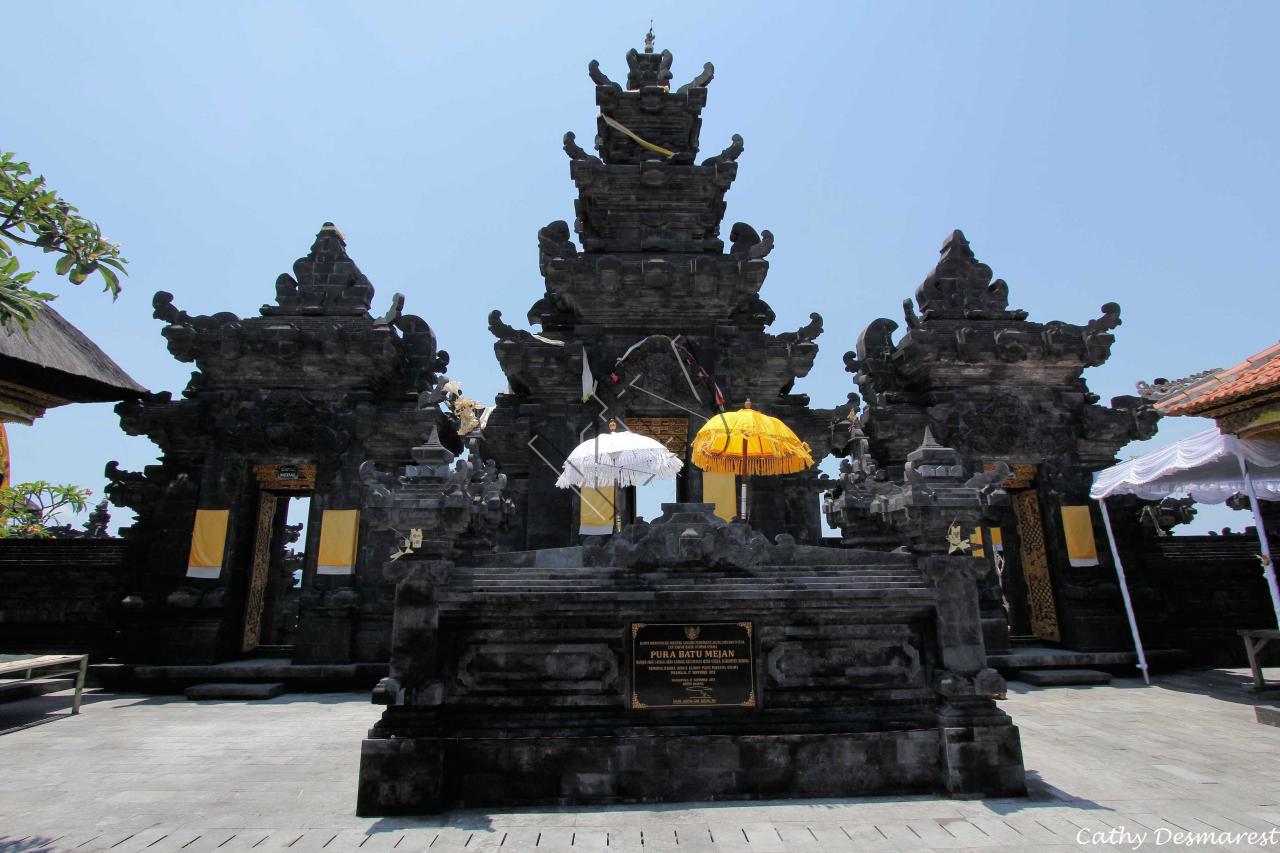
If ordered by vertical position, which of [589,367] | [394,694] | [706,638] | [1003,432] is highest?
[589,367]

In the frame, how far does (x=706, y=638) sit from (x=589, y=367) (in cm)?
897

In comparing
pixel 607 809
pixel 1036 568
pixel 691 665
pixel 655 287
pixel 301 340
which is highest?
pixel 655 287

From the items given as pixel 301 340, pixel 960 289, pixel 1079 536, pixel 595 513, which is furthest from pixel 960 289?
pixel 301 340

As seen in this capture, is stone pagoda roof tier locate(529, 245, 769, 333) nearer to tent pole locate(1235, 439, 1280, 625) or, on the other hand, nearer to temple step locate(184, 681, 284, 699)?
tent pole locate(1235, 439, 1280, 625)

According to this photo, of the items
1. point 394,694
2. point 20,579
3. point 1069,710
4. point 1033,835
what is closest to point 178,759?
point 394,694

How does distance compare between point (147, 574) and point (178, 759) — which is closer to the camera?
point (178, 759)

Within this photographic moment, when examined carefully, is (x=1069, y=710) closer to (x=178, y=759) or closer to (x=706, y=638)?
(x=706, y=638)

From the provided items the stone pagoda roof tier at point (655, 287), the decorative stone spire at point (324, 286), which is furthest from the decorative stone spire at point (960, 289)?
the decorative stone spire at point (324, 286)

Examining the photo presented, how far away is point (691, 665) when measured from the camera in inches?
279

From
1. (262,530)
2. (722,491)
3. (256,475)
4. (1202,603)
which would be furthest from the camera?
(262,530)

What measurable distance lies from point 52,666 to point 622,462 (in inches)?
417

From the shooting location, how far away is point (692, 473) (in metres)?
14.6

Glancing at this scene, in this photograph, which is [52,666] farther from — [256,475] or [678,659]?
[678,659]

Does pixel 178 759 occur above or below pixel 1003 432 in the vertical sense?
below
